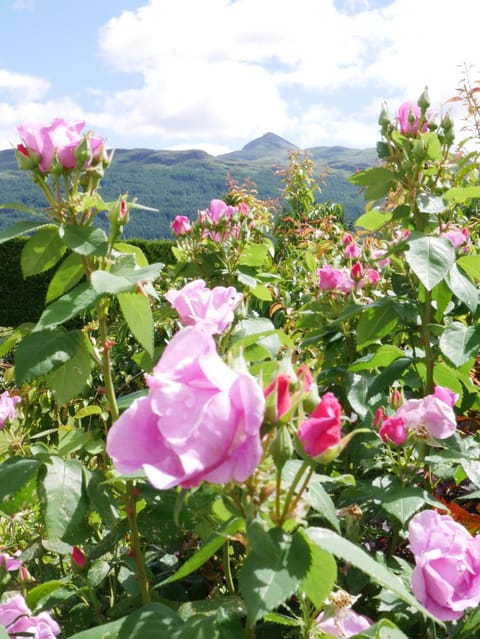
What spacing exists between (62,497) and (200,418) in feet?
2.11

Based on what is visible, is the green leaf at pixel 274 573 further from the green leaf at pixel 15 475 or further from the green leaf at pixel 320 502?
the green leaf at pixel 15 475

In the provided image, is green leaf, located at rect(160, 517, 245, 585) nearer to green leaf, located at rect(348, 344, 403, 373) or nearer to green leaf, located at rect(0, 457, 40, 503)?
green leaf, located at rect(0, 457, 40, 503)

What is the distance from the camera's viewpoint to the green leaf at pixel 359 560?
66 cm

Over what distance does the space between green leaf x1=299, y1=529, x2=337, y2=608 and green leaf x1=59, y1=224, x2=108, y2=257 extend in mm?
627

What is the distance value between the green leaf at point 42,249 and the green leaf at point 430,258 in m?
0.78

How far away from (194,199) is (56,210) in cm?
16680

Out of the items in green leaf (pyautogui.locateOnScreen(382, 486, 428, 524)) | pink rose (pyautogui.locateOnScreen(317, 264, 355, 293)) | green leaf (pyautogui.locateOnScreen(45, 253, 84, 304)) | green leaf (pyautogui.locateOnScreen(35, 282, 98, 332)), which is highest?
green leaf (pyautogui.locateOnScreen(45, 253, 84, 304))

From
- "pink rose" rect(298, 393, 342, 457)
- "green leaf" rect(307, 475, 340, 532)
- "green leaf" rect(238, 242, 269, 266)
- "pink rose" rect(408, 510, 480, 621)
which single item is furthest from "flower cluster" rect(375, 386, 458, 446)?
"green leaf" rect(238, 242, 269, 266)

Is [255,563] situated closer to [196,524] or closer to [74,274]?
[196,524]

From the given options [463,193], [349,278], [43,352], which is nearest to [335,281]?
[349,278]

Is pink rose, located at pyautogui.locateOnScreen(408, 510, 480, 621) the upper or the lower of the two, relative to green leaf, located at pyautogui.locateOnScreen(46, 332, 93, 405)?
lower

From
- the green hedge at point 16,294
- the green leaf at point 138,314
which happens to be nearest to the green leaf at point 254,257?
the green leaf at point 138,314

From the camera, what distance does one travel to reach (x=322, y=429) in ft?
2.16

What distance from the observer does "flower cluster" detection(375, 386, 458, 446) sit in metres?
1.29
